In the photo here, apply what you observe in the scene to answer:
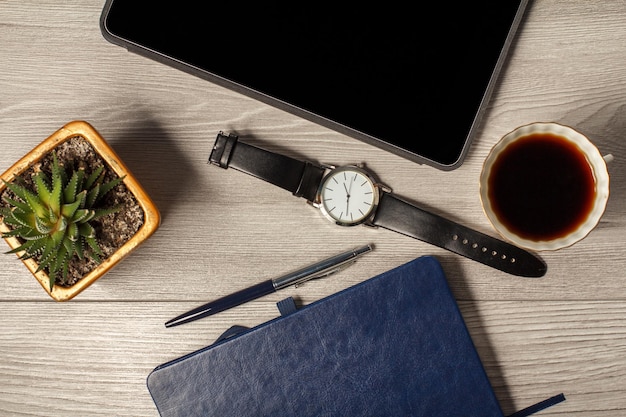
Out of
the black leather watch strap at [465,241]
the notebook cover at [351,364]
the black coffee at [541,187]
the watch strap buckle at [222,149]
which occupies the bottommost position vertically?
the notebook cover at [351,364]

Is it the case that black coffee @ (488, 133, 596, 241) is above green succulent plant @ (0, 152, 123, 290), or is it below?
above

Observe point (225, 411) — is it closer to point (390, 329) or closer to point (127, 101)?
point (390, 329)

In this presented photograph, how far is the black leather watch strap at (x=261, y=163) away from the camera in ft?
1.99

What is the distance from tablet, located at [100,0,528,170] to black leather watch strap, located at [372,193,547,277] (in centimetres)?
10

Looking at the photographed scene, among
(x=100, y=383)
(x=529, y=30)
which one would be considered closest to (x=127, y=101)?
(x=100, y=383)

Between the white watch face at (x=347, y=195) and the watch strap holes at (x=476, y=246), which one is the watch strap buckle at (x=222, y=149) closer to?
the white watch face at (x=347, y=195)

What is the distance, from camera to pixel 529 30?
24.2 inches

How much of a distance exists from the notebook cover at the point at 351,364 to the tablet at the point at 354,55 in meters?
0.17

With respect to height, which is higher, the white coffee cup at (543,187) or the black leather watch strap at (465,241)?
the white coffee cup at (543,187)

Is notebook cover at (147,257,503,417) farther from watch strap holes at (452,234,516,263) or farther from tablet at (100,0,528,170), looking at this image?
tablet at (100,0,528,170)

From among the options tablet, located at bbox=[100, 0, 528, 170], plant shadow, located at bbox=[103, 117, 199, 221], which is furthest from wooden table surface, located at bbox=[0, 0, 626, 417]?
tablet, located at bbox=[100, 0, 528, 170]

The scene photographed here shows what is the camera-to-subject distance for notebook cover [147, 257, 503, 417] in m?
0.60

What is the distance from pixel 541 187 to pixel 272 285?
32cm

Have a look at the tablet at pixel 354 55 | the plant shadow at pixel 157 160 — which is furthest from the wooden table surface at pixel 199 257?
the tablet at pixel 354 55
